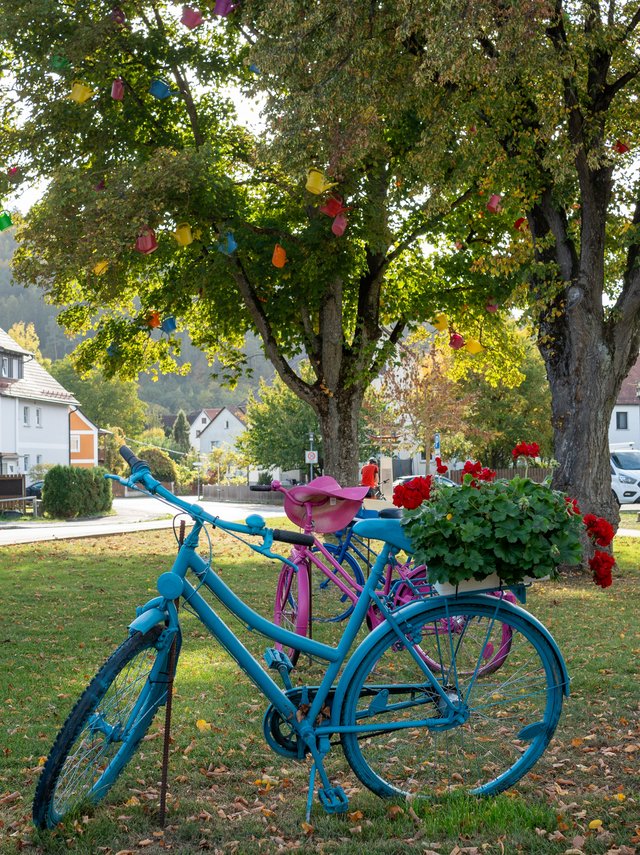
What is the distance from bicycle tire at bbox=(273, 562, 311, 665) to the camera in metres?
6.40

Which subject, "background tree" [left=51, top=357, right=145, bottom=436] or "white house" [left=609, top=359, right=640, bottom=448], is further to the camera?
"background tree" [left=51, top=357, right=145, bottom=436]

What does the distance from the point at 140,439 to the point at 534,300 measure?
95.0 meters

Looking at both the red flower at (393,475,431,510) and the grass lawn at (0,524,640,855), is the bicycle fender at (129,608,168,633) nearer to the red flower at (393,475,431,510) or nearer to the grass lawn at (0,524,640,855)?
the grass lawn at (0,524,640,855)

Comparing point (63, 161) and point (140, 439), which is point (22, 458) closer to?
point (63, 161)

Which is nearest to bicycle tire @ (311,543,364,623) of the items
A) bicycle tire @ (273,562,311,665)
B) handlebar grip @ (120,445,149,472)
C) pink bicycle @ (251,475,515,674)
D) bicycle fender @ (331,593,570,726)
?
pink bicycle @ (251,475,515,674)

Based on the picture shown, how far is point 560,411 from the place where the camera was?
13.7m

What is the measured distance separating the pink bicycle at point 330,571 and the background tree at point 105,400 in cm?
9133

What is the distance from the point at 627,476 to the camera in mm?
35562

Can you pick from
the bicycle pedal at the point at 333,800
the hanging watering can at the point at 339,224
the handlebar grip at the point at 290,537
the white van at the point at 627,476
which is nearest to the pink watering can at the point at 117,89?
the hanging watering can at the point at 339,224

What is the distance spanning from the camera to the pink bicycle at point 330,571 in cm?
496

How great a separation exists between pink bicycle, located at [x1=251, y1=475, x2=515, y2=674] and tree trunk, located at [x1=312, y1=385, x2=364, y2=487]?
13138 millimetres

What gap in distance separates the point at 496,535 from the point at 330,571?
2542 millimetres

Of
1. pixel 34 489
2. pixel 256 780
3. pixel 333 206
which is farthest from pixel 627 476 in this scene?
pixel 256 780

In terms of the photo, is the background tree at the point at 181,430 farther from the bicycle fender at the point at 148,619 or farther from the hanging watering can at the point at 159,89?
the bicycle fender at the point at 148,619
